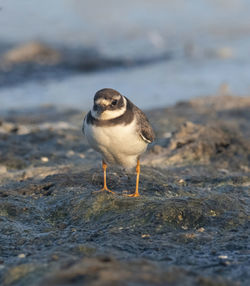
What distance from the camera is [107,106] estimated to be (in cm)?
496

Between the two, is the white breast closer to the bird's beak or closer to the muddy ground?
the bird's beak

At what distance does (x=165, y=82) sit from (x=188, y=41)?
31.3ft

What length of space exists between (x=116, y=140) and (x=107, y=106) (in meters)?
0.36

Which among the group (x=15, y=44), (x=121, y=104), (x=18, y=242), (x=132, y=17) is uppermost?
(x=132, y=17)

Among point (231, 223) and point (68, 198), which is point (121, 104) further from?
point (231, 223)

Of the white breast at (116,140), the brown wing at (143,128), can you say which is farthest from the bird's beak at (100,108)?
the brown wing at (143,128)

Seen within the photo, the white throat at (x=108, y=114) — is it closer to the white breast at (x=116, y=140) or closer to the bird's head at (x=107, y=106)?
the bird's head at (x=107, y=106)

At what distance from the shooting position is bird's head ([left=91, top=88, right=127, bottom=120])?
495cm

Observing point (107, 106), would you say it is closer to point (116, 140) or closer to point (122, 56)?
point (116, 140)

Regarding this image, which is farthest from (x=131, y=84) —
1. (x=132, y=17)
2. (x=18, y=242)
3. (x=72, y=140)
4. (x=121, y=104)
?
(x=132, y=17)

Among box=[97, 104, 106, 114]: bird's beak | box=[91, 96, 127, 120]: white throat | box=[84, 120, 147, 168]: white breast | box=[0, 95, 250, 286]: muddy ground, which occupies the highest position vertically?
box=[97, 104, 106, 114]: bird's beak

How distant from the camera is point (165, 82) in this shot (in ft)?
54.9

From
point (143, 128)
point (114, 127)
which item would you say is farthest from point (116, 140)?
point (143, 128)

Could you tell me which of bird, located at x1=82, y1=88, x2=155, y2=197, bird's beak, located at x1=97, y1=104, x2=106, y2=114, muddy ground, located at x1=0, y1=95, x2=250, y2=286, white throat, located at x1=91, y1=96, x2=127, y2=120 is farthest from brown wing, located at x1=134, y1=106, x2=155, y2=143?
muddy ground, located at x1=0, y1=95, x2=250, y2=286
